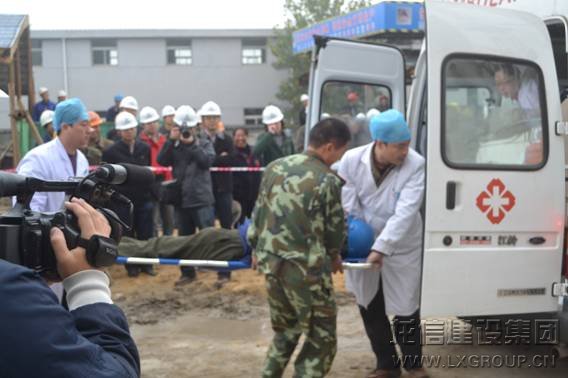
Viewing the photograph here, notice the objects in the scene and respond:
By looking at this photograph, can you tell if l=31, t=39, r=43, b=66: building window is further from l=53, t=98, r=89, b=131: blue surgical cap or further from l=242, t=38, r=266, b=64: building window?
l=53, t=98, r=89, b=131: blue surgical cap

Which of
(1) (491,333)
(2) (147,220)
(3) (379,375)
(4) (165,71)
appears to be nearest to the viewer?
(3) (379,375)

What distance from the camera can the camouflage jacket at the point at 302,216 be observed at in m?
3.84

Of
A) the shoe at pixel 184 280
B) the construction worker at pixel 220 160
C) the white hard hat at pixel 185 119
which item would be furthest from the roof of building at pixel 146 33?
the shoe at pixel 184 280

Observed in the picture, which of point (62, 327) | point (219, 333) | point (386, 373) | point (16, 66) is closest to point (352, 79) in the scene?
point (386, 373)

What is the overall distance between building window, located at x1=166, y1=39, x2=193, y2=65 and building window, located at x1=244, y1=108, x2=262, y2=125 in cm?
334

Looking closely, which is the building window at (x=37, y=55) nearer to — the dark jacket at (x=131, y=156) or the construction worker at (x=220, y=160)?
the construction worker at (x=220, y=160)

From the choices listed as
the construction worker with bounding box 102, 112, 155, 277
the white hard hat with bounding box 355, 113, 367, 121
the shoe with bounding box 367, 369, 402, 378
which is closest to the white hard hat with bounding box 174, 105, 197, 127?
the construction worker with bounding box 102, 112, 155, 277

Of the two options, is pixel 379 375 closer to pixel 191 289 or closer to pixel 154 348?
pixel 154 348

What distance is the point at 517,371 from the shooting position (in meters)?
4.80

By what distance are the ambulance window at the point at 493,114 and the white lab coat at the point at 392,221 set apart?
1.26ft

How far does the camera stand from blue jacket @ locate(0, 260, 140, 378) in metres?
1.26

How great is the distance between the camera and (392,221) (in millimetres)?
4293

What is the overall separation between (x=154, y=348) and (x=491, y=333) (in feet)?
8.59

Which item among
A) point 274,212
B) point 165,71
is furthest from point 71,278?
point 165,71
